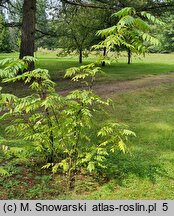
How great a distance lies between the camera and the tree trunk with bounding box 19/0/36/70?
16062 millimetres

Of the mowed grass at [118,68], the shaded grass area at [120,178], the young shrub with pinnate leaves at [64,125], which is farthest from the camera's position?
the mowed grass at [118,68]

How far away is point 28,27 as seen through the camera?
1617 cm

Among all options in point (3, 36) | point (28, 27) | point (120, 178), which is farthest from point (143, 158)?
point (3, 36)

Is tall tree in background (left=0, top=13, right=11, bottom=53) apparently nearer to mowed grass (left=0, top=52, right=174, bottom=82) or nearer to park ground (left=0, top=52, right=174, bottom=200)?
mowed grass (left=0, top=52, right=174, bottom=82)

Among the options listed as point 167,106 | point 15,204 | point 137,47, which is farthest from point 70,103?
point 167,106

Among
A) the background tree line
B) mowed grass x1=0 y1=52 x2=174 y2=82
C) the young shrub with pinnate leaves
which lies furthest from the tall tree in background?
the young shrub with pinnate leaves

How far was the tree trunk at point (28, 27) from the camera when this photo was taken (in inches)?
632

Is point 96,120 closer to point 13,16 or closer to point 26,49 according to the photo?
point 26,49

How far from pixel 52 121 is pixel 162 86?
10.8 m

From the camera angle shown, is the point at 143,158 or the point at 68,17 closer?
the point at 143,158

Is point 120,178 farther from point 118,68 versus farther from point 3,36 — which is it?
point 118,68

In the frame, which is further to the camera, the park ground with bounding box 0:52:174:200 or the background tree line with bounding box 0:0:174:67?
the background tree line with bounding box 0:0:174:67

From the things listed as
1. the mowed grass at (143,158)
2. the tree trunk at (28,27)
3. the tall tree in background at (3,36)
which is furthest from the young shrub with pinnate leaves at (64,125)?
the tall tree in background at (3,36)

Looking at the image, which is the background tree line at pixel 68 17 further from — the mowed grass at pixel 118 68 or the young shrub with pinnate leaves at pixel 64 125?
the young shrub with pinnate leaves at pixel 64 125
